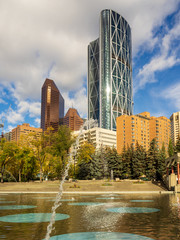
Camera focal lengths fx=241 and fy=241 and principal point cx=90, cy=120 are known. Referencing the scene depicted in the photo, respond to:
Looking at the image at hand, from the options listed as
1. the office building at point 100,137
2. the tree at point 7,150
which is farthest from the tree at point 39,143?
the office building at point 100,137

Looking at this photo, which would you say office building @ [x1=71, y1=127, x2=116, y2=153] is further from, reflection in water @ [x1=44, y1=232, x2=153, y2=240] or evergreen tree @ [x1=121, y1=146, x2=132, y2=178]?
reflection in water @ [x1=44, y1=232, x2=153, y2=240]

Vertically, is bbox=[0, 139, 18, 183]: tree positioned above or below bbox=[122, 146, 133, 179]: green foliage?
above

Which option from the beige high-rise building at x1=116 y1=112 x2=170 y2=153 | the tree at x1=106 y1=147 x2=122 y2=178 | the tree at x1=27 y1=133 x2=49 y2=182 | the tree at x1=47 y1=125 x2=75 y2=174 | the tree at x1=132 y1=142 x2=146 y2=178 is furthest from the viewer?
the beige high-rise building at x1=116 y1=112 x2=170 y2=153

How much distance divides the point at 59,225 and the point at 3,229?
231cm

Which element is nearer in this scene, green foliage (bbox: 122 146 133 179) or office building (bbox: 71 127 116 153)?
green foliage (bbox: 122 146 133 179)

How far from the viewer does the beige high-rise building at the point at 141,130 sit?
155 m

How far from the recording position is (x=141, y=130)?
15775 cm

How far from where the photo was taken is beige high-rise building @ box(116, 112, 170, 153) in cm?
15512

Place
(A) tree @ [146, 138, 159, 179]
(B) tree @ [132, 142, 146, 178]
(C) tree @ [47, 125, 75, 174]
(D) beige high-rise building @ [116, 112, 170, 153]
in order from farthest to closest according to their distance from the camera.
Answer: (D) beige high-rise building @ [116, 112, 170, 153] < (B) tree @ [132, 142, 146, 178] < (A) tree @ [146, 138, 159, 179] < (C) tree @ [47, 125, 75, 174]

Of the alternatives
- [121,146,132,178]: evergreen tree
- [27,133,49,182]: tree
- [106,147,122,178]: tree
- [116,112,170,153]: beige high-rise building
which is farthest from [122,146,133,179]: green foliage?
[116,112,170,153]: beige high-rise building

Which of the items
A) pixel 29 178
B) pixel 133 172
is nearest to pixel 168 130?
pixel 133 172

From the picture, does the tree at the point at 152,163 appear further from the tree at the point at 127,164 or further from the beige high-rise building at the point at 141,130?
the beige high-rise building at the point at 141,130

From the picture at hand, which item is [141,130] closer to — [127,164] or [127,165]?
[127,165]

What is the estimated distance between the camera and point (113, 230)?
931 centimetres
